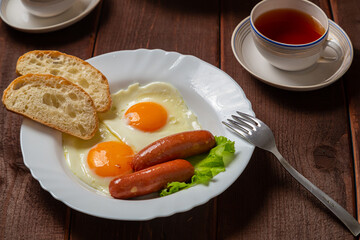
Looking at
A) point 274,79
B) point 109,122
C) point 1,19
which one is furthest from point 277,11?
point 1,19

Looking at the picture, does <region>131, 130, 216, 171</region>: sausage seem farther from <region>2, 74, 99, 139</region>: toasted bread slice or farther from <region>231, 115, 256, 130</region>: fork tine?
<region>2, 74, 99, 139</region>: toasted bread slice

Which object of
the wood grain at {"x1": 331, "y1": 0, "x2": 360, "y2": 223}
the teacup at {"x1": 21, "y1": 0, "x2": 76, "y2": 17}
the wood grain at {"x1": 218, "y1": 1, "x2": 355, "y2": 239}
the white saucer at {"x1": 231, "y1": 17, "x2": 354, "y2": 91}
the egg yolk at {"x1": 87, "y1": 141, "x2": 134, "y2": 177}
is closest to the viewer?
the wood grain at {"x1": 218, "y1": 1, "x2": 355, "y2": 239}

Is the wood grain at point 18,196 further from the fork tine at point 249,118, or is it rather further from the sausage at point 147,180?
the fork tine at point 249,118

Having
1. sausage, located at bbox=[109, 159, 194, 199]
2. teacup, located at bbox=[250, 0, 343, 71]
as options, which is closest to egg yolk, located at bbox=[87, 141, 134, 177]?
sausage, located at bbox=[109, 159, 194, 199]

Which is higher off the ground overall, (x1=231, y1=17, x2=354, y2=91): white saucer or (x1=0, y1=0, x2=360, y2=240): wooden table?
(x1=231, y1=17, x2=354, y2=91): white saucer

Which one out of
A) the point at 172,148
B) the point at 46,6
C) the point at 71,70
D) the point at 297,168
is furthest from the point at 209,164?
the point at 46,6

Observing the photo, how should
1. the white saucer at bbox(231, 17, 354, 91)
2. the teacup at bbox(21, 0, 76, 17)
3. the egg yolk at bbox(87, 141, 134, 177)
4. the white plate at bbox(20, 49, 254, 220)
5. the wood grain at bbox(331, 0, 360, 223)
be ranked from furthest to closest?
the teacup at bbox(21, 0, 76, 17) → the white saucer at bbox(231, 17, 354, 91) → the wood grain at bbox(331, 0, 360, 223) → the egg yolk at bbox(87, 141, 134, 177) → the white plate at bbox(20, 49, 254, 220)
